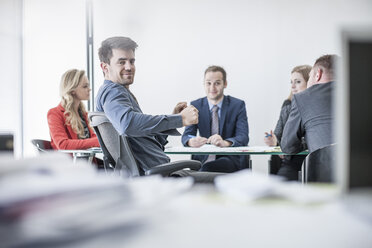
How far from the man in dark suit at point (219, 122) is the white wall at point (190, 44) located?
154cm

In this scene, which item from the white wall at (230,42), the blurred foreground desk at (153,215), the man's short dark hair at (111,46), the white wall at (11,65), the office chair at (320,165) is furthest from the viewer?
the white wall at (11,65)

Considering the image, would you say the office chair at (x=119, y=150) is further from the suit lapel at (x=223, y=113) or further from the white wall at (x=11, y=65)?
the white wall at (x=11, y=65)

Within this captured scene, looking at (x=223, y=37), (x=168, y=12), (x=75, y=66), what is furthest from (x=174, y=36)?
(x=75, y=66)

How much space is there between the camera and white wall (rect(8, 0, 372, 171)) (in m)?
5.70

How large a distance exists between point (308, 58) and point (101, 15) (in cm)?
337

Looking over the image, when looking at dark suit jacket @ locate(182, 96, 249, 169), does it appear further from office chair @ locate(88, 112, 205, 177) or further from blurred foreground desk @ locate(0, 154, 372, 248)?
→ blurred foreground desk @ locate(0, 154, 372, 248)

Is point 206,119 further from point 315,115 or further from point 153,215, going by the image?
point 153,215

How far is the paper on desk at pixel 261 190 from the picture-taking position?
2.38ft

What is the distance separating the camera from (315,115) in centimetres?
195

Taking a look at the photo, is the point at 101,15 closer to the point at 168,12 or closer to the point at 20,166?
the point at 168,12

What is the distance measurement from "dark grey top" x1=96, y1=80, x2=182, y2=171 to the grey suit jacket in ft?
2.16

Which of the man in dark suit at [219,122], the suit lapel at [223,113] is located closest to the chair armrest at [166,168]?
the man in dark suit at [219,122]

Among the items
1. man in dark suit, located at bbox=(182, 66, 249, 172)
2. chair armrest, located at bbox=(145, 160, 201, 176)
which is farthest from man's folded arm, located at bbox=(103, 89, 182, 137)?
man in dark suit, located at bbox=(182, 66, 249, 172)

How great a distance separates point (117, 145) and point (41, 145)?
1.96 meters
